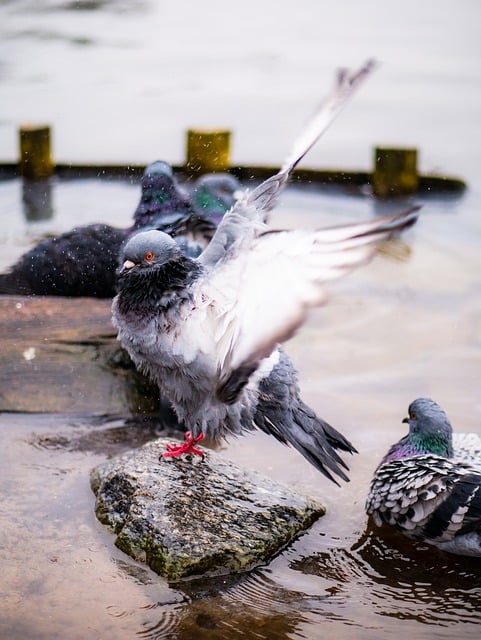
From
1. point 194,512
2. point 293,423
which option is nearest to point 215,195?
point 293,423

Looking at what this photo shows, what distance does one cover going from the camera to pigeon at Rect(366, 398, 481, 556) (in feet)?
13.8

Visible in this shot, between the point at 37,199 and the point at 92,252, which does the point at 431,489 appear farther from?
the point at 37,199

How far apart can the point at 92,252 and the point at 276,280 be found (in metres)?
3.38

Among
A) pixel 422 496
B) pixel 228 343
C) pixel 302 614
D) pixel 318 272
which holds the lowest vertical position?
pixel 302 614

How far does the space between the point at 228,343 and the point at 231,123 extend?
7.95 m

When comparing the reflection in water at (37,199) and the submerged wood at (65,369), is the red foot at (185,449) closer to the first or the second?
the submerged wood at (65,369)

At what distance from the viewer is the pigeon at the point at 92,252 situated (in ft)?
21.8

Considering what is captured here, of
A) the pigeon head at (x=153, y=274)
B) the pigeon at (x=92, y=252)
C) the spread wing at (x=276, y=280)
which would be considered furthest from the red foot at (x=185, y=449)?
the pigeon at (x=92, y=252)

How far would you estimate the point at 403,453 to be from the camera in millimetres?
4699

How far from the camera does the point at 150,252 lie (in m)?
4.43

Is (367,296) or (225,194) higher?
(225,194)

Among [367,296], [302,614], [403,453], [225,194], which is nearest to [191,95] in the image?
[225,194]

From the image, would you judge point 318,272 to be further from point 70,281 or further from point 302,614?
point 70,281

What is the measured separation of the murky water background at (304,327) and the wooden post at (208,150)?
727 mm
